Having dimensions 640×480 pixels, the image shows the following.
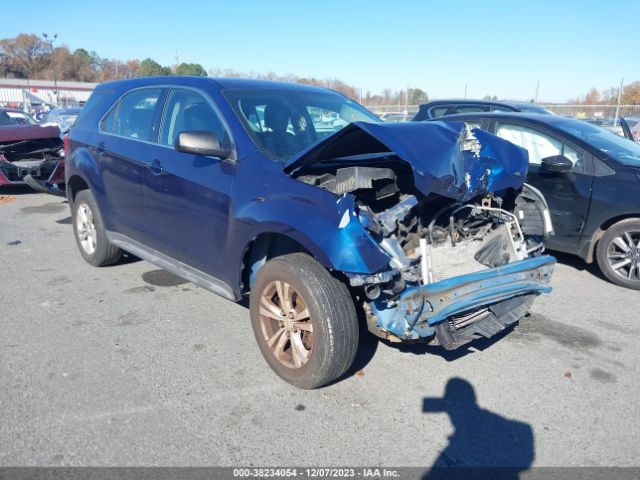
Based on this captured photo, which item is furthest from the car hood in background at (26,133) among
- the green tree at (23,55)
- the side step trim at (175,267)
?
the green tree at (23,55)

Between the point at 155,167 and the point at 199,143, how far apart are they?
35.4 inches

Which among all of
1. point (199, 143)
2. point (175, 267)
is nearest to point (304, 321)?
point (199, 143)

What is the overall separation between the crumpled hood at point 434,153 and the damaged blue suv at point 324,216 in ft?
A: 0.04

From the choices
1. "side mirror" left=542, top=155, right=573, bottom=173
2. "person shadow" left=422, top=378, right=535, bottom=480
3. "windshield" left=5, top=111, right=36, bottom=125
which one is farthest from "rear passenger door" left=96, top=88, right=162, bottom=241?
"windshield" left=5, top=111, right=36, bottom=125

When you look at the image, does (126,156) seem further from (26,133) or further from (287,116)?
(26,133)

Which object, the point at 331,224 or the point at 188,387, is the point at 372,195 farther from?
the point at 188,387

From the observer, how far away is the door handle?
13.6 feet

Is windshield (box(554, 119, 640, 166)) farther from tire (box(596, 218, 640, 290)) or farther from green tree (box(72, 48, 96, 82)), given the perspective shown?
green tree (box(72, 48, 96, 82))

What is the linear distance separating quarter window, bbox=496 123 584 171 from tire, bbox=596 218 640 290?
75cm

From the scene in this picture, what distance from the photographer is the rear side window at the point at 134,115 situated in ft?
14.8

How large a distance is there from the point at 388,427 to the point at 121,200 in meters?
3.17

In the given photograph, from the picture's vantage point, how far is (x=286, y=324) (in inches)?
131

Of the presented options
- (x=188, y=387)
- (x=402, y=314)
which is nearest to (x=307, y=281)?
(x=402, y=314)

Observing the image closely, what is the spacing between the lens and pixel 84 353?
3748 mm
